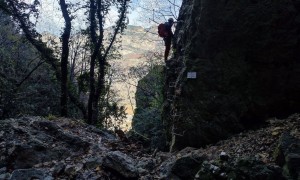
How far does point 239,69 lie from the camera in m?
9.36

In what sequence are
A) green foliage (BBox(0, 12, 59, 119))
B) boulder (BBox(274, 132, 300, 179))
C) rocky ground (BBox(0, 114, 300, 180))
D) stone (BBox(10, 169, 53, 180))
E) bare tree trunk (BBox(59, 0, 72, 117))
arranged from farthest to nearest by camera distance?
green foliage (BBox(0, 12, 59, 119)) → bare tree trunk (BBox(59, 0, 72, 117)) → stone (BBox(10, 169, 53, 180)) → rocky ground (BBox(0, 114, 300, 180)) → boulder (BBox(274, 132, 300, 179))

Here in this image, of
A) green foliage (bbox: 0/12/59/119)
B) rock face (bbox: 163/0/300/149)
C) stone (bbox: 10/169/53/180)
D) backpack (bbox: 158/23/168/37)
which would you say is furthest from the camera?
green foliage (bbox: 0/12/59/119)

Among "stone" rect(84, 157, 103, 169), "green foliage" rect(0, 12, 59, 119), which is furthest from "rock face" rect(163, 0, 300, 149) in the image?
"green foliage" rect(0, 12, 59, 119)

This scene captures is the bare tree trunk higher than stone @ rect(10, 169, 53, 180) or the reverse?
higher

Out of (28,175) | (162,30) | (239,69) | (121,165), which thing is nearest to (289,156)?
(121,165)

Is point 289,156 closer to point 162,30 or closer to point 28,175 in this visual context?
point 28,175

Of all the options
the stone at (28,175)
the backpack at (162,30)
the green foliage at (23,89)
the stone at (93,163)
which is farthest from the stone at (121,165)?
the green foliage at (23,89)

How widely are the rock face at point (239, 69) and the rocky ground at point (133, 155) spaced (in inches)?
21.9

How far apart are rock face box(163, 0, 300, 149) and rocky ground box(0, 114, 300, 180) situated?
1.83ft

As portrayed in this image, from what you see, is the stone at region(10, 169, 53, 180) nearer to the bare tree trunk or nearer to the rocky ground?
the rocky ground

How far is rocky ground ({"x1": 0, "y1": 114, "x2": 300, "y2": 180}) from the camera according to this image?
5.22 m

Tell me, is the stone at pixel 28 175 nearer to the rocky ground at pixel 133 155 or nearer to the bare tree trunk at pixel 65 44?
the rocky ground at pixel 133 155

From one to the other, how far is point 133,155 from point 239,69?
3.52m

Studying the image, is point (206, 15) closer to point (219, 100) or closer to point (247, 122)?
point (219, 100)
